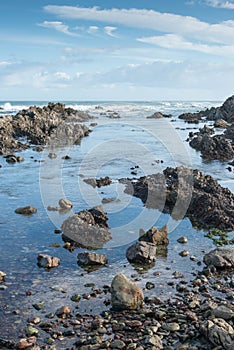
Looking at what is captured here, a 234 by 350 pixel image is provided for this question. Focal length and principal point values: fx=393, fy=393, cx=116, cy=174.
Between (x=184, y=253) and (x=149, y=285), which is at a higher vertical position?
(x=184, y=253)

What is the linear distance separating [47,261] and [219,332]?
26.2 feet

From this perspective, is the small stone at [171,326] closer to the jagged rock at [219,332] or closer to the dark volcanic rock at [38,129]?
the jagged rock at [219,332]

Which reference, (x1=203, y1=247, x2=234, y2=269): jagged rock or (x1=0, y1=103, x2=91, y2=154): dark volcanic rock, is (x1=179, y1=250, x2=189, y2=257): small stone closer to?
(x1=203, y1=247, x2=234, y2=269): jagged rock

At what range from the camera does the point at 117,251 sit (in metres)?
18.5

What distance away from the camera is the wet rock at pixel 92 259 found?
1682 centimetres

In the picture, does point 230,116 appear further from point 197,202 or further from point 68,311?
point 68,311

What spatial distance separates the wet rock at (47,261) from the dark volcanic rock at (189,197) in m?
9.36

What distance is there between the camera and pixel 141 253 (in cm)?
1723

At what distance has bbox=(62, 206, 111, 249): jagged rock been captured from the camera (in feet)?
63.7

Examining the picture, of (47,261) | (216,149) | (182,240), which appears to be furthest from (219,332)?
(216,149)

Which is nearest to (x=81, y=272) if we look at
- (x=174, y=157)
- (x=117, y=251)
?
(x=117, y=251)

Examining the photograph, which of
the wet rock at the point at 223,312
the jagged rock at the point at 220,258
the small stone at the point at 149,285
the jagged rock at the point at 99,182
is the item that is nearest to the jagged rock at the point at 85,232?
the small stone at the point at 149,285

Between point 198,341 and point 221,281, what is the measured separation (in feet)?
14.3

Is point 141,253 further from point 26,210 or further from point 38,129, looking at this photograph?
point 38,129
